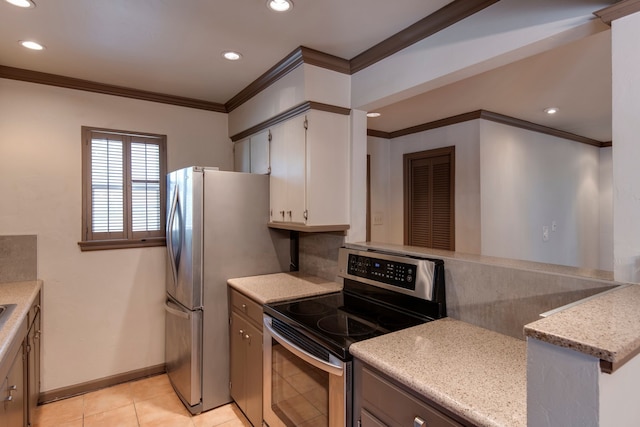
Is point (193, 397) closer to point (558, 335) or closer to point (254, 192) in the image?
point (254, 192)

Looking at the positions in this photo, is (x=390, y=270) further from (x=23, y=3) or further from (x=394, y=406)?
(x=23, y=3)

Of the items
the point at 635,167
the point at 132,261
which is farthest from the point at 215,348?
the point at 635,167

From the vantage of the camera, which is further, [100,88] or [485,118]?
[485,118]

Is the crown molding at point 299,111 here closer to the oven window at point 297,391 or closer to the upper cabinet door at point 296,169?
the upper cabinet door at point 296,169

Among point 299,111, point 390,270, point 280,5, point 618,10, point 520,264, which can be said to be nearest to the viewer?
point 618,10

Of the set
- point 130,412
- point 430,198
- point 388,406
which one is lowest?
point 130,412

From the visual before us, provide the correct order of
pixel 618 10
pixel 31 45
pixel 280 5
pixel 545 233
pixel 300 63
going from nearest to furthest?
pixel 618 10 → pixel 280 5 → pixel 31 45 → pixel 300 63 → pixel 545 233

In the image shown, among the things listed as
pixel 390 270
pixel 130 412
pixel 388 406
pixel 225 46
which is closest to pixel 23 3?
pixel 225 46

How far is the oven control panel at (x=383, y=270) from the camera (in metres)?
1.85

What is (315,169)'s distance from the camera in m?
2.29

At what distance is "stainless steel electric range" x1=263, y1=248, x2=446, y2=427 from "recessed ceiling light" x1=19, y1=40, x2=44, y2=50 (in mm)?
2110

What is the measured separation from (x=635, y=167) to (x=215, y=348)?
249 centimetres

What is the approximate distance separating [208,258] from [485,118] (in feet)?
9.30

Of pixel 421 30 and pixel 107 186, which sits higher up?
pixel 421 30
